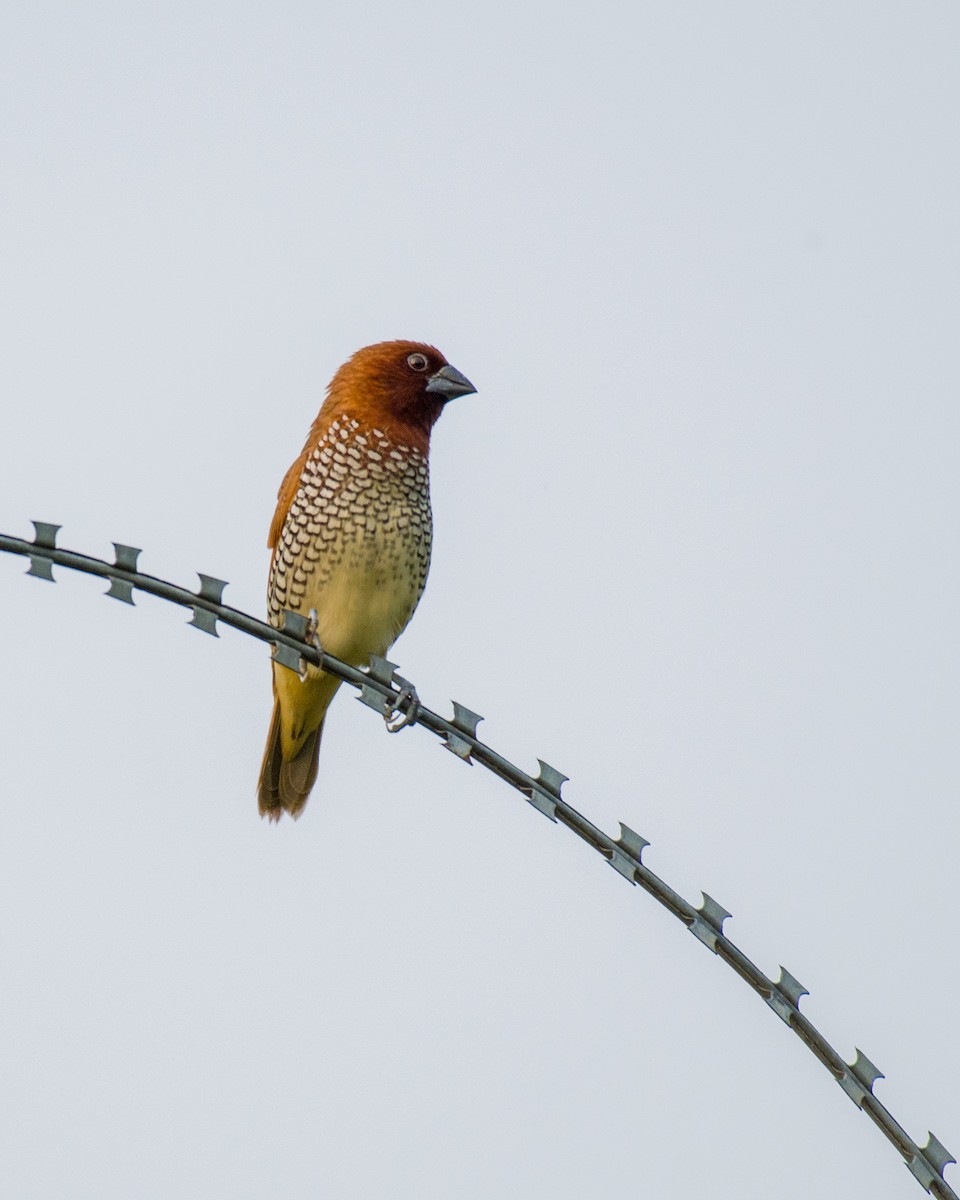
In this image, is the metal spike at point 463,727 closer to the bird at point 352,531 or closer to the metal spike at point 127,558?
the metal spike at point 127,558

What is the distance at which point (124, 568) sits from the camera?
349 cm

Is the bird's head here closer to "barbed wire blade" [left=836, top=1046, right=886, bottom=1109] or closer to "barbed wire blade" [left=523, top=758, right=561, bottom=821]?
"barbed wire blade" [left=523, top=758, right=561, bottom=821]

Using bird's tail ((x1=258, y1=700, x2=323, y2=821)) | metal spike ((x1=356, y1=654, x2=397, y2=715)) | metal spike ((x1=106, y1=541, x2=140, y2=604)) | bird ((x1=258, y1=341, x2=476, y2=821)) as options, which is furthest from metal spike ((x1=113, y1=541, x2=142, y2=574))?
bird's tail ((x1=258, y1=700, x2=323, y2=821))

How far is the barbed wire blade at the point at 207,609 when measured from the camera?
365cm

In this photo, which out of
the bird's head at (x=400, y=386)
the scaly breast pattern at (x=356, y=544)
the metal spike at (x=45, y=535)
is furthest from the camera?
the bird's head at (x=400, y=386)

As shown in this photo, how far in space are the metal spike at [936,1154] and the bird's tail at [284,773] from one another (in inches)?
157

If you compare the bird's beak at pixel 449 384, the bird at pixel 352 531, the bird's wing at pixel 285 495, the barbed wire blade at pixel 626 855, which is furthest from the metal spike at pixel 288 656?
the bird's beak at pixel 449 384

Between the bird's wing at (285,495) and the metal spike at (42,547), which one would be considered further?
the bird's wing at (285,495)

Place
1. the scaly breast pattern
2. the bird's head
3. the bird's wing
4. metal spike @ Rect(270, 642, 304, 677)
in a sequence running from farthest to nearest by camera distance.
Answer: the bird's head < the bird's wing < the scaly breast pattern < metal spike @ Rect(270, 642, 304, 677)

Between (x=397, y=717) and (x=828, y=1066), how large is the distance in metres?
2.53

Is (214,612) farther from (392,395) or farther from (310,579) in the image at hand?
(392,395)

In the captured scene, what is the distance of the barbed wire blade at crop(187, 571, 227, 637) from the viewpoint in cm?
365

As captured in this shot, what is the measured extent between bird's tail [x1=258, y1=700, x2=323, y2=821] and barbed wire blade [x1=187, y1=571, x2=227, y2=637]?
3.56m

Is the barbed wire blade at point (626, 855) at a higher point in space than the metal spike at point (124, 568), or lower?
lower
